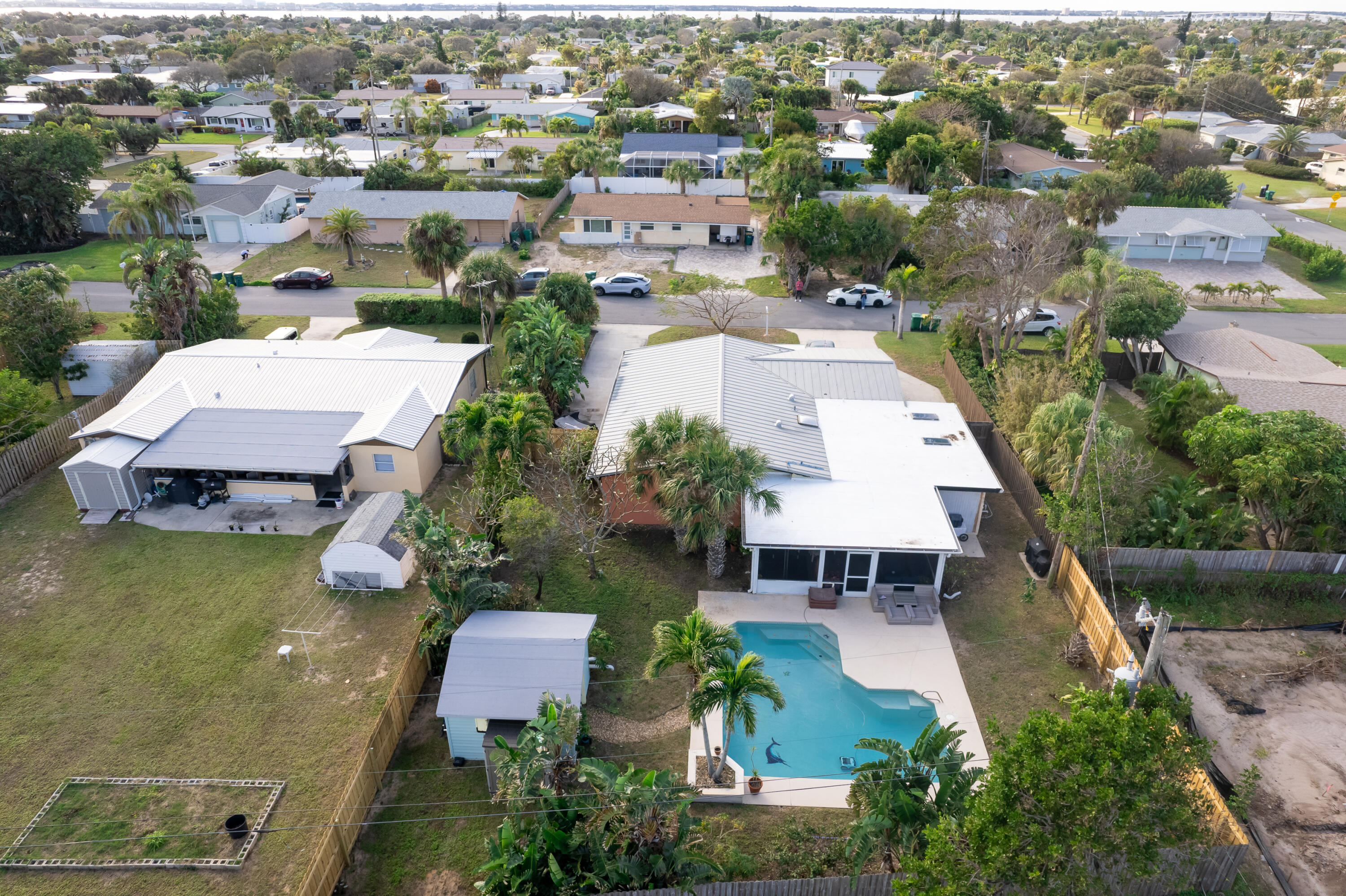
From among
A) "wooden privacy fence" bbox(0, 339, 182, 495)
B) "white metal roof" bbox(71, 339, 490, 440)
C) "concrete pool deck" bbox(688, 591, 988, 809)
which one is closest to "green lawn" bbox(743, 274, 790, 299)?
"white metal roof" bbox(71, 339, 490, 440)

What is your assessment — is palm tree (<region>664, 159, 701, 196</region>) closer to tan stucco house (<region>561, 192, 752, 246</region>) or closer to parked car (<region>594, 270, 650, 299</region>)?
tan stucco house (<region>561, 192, 752, 246</region>)

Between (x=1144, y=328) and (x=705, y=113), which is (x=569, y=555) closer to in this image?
(x=1144, y=328)

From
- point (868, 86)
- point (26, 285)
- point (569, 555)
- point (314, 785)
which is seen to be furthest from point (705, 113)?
point (314, 785)

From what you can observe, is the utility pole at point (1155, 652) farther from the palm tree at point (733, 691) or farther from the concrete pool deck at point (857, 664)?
the palm tree at point (733, 691)

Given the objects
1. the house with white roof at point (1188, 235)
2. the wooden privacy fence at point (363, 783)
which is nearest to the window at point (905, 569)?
the wooden privacy fence at point (363, 783)

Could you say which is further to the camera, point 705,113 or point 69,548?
point 705,113

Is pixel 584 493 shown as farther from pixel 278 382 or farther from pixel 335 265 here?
pixel 335 265
